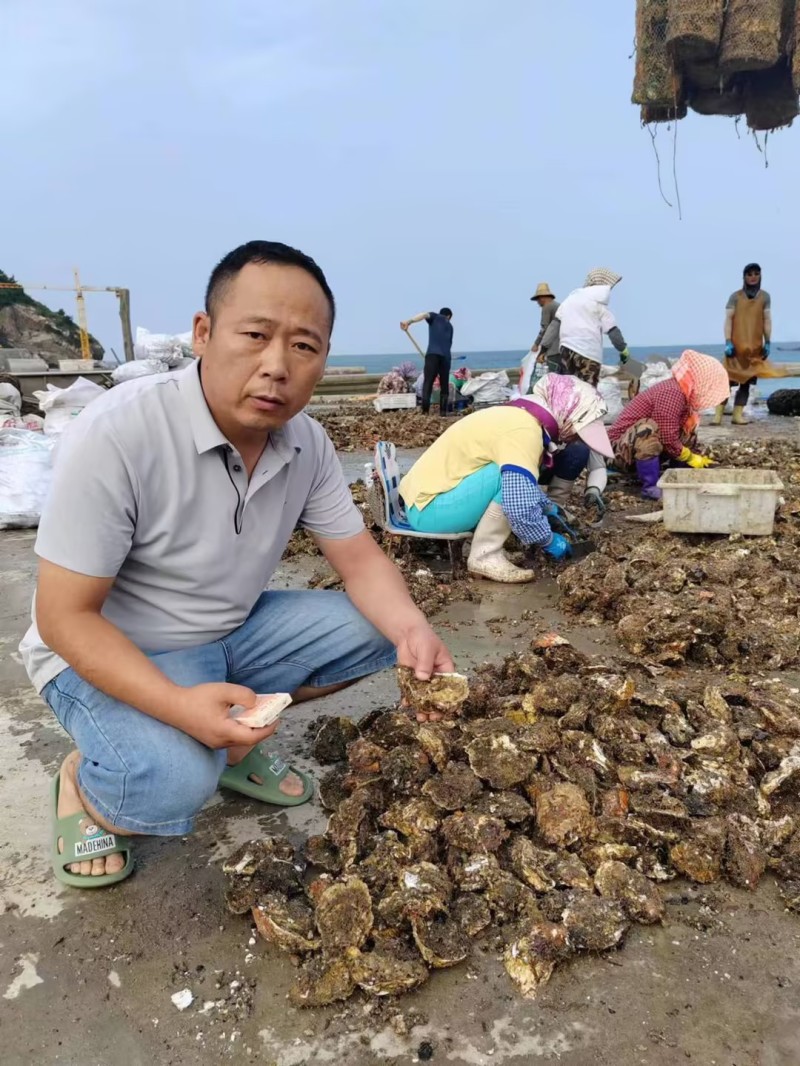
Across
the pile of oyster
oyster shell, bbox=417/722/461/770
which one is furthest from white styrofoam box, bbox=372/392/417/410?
oyster shell, bbox=417/722/461/770

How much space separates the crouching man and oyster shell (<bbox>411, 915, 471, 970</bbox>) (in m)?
0.54

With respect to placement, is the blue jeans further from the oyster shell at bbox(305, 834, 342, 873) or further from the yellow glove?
the yellow glove

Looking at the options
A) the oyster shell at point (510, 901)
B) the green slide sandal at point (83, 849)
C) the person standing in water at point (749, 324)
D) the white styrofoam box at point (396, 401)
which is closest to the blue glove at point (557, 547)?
the oyster shell at point (510, 901)

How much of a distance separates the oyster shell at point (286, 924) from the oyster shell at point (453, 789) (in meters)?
0.43

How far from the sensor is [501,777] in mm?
2041

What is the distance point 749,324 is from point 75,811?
33.4ft

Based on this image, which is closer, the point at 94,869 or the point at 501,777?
the point at 94,869

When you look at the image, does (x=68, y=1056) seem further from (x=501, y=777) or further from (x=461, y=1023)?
(x=501, y=777)

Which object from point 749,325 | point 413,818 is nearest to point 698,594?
point 413,818

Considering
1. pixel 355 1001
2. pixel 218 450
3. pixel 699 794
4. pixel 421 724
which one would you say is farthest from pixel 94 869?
pixel 699 794

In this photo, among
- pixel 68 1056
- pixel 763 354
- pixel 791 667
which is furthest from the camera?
pixel 763 354

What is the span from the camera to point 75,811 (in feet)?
6.23

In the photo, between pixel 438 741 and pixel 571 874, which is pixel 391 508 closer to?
pixel 438 741

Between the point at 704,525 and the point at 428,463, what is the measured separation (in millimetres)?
1745
